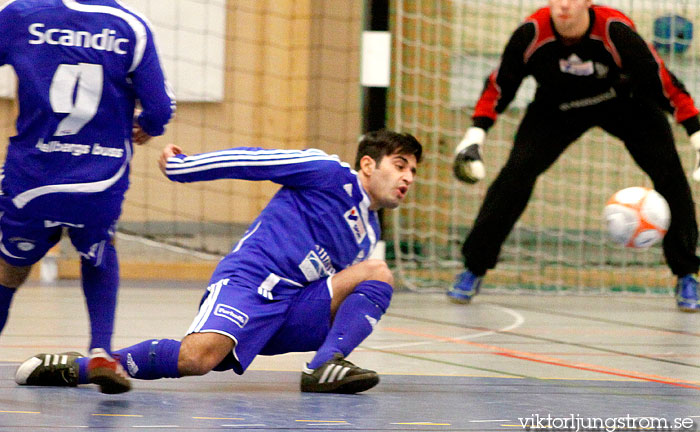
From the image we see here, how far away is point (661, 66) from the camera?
5.02 metres

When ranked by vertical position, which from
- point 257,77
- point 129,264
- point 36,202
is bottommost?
point 129,264

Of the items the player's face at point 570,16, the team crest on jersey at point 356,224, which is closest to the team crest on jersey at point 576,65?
the player's face at point 570,16

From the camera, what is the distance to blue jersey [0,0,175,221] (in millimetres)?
2857

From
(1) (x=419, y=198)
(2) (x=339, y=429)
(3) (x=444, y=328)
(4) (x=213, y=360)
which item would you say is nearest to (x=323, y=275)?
(4) (x=213, y=360)

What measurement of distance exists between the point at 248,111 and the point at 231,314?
14.2 feet

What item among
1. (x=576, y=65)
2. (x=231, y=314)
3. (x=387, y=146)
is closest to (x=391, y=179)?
(x=387, y=146)

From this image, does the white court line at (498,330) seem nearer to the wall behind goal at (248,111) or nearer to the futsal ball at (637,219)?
the futsal ball at (637,219)

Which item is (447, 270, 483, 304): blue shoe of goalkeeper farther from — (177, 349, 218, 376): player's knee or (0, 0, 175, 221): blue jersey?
(0, 0, 175, 221): blue jersey

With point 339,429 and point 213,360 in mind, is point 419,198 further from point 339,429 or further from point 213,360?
point 339,429

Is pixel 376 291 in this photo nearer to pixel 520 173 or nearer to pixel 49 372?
pixel 49 372

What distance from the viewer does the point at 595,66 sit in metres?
5.11

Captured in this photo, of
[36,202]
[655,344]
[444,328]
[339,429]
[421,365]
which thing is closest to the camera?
[339,429]

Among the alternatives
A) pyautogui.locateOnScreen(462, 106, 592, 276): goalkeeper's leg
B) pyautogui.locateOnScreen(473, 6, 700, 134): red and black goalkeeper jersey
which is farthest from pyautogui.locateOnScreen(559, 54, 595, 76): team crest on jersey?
pyautogui.locateOnScreen(462, 106, 592, 276): goalkeeper's leg

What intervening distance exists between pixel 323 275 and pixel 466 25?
13.1 feet
